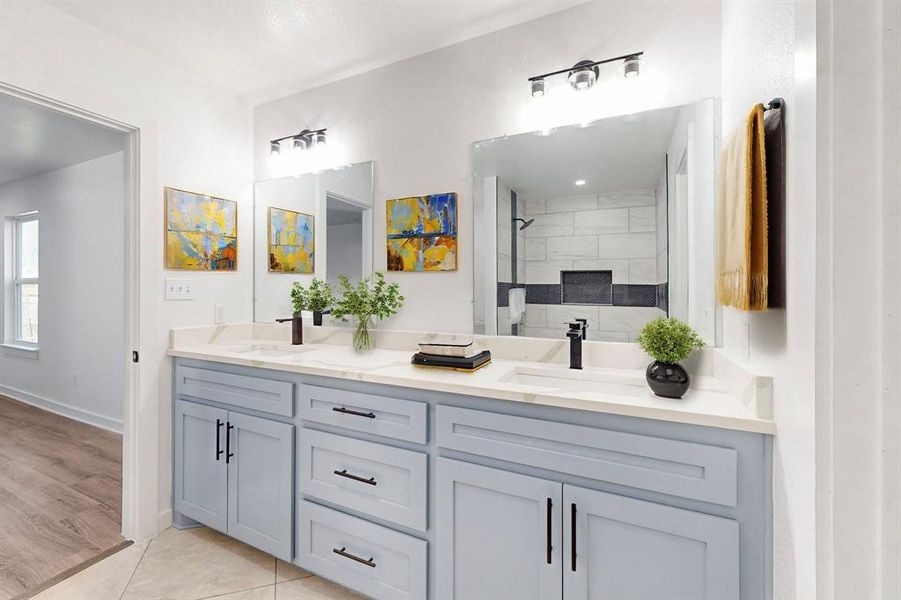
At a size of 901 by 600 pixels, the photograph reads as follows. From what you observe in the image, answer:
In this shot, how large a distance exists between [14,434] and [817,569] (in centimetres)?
518

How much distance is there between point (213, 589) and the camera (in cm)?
175

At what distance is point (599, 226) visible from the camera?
1.76 meters

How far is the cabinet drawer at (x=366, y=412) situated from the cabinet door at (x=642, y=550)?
54 cm

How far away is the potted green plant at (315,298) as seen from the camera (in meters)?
2.41

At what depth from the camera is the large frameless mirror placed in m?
1.62

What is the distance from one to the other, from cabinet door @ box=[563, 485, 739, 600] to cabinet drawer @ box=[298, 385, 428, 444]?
543 mm

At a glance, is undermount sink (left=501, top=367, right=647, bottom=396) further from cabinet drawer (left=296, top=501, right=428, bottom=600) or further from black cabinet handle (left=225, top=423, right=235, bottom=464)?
black cabinet handle (left=225, top=423, right=235, bottom=464)

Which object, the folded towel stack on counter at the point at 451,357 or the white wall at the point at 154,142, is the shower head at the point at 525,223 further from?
the white wall at the point at 154,142

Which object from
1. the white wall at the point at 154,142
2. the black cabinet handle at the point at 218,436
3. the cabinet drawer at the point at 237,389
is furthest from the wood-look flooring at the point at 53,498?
the cabinet drawer at the point at 237,389

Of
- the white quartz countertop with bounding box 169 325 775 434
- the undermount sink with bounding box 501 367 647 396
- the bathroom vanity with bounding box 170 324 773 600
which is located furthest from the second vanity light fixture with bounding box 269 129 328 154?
the undermount sink with bounding box 501 367 647 396

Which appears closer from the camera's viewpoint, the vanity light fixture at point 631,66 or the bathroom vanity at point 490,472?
the bathroom vanity at point 490,472

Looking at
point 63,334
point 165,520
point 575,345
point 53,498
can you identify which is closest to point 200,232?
point 165,520

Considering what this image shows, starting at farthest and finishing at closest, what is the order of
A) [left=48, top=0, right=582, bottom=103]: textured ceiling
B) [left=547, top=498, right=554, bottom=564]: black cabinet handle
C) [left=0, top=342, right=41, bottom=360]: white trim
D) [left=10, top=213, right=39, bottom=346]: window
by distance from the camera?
[left=10, top=213, right=39, bottom=346]: window < [left=0, top=342, right=41, bottom=360]: white trim < [left=48, top=0, right=582, bottom=103]: textured ceiling < [left=547, top=498, right=554, bottom=564]: black cabinet handle

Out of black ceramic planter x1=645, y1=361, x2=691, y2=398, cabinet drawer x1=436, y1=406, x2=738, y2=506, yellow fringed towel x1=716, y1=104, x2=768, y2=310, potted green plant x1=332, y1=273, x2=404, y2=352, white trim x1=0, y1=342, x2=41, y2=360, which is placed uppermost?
yellow fringed towel x1=716, y1=104, x2=768, y2=310
